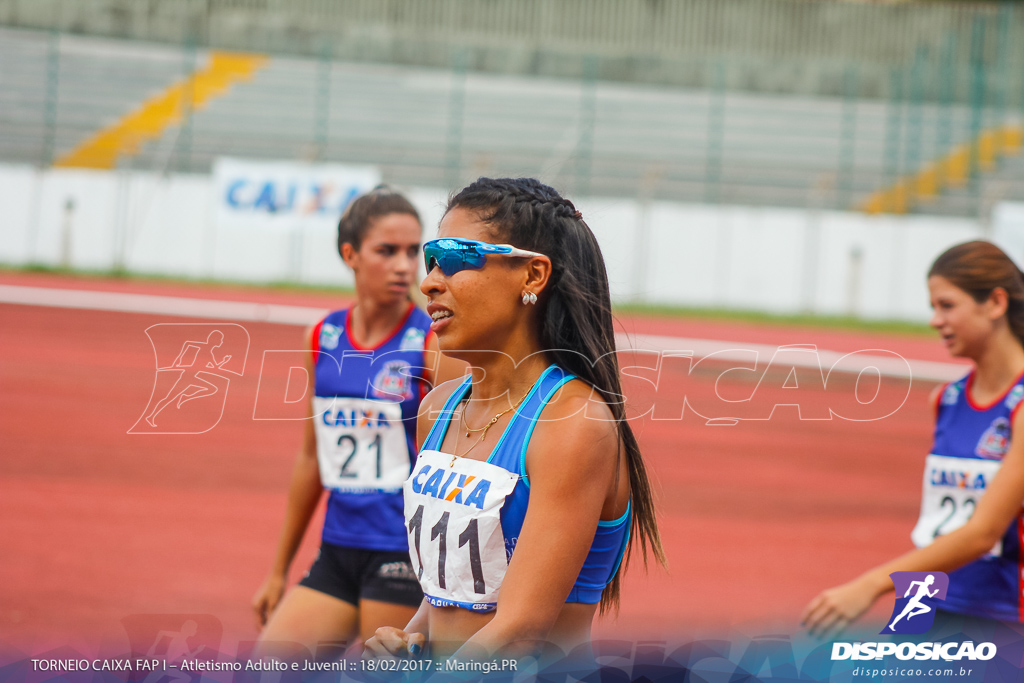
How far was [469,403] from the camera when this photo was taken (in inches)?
96.8

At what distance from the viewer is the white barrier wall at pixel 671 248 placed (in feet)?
75.7

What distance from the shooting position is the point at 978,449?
345 centimetres

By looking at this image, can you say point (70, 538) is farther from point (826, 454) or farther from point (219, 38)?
point (219, 38)

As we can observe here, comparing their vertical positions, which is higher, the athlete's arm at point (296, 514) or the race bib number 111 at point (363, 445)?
the race bib number 111 at point (363, 445)

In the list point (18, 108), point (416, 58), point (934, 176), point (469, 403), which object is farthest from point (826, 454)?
point (18, 108)

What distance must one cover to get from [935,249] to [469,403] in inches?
936

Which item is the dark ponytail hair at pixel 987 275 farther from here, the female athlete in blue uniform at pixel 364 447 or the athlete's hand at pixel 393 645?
the athlete's hand at pixel 393 645

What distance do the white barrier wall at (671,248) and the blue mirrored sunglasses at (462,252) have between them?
67.9 ft

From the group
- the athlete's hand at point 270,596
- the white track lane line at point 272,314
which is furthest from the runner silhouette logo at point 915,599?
→ the white track lane line at point 272,314

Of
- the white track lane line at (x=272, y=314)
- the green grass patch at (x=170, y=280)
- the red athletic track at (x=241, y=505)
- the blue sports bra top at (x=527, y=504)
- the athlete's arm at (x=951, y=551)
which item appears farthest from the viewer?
the green grass patch at (x=170, y=280)

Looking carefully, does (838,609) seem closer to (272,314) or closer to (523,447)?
(523,447)

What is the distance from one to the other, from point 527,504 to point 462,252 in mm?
586

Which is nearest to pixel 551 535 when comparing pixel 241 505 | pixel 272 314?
pixel 241 505

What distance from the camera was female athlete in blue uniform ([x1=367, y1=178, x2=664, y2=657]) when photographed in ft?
6.69
